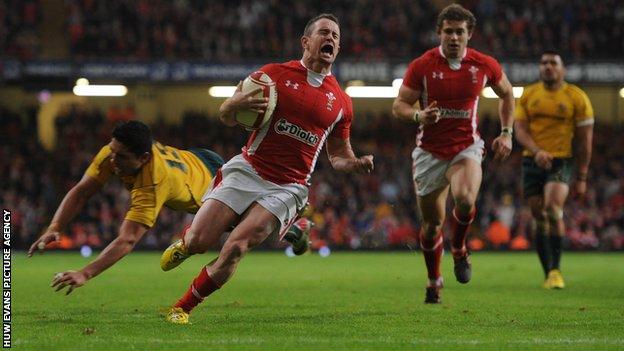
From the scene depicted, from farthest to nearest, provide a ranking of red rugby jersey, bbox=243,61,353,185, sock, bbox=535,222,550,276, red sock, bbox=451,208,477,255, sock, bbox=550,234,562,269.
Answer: sock, bbox=535,222,550,276
sock, bbox=550,234,562,269
red sock, bbox=451,208,477,255
red rugby jersey, bbox=243,61,353,185

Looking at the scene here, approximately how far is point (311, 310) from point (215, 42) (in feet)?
68.3

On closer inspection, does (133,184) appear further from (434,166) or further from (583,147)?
(583,147)

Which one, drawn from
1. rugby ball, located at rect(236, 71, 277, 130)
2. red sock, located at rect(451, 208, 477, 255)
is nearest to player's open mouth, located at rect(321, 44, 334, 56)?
rugby ball, located at rect(236, 71, 277, 130)

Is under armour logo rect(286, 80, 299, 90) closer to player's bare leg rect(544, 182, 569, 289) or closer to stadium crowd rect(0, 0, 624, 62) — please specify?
player's bare leg rect(544, 182, 569, 289)

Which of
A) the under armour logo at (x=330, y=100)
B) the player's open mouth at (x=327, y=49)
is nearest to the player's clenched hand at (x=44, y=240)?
the under armour logo at (x=330, y=100)

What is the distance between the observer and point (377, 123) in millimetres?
32094

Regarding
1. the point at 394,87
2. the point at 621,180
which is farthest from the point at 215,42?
the point at 621,180

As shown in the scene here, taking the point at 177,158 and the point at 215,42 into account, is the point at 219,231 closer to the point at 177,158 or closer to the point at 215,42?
the point at 177,158

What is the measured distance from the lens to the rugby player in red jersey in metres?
8.24

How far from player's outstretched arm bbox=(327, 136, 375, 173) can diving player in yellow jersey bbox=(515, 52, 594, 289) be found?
4.59 m

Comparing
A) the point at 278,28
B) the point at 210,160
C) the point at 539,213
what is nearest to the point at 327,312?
the point at 210,160

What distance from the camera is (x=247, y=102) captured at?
8.02 meters

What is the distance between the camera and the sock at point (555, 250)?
13.1 metres

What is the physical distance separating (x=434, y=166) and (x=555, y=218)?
3031 mm
